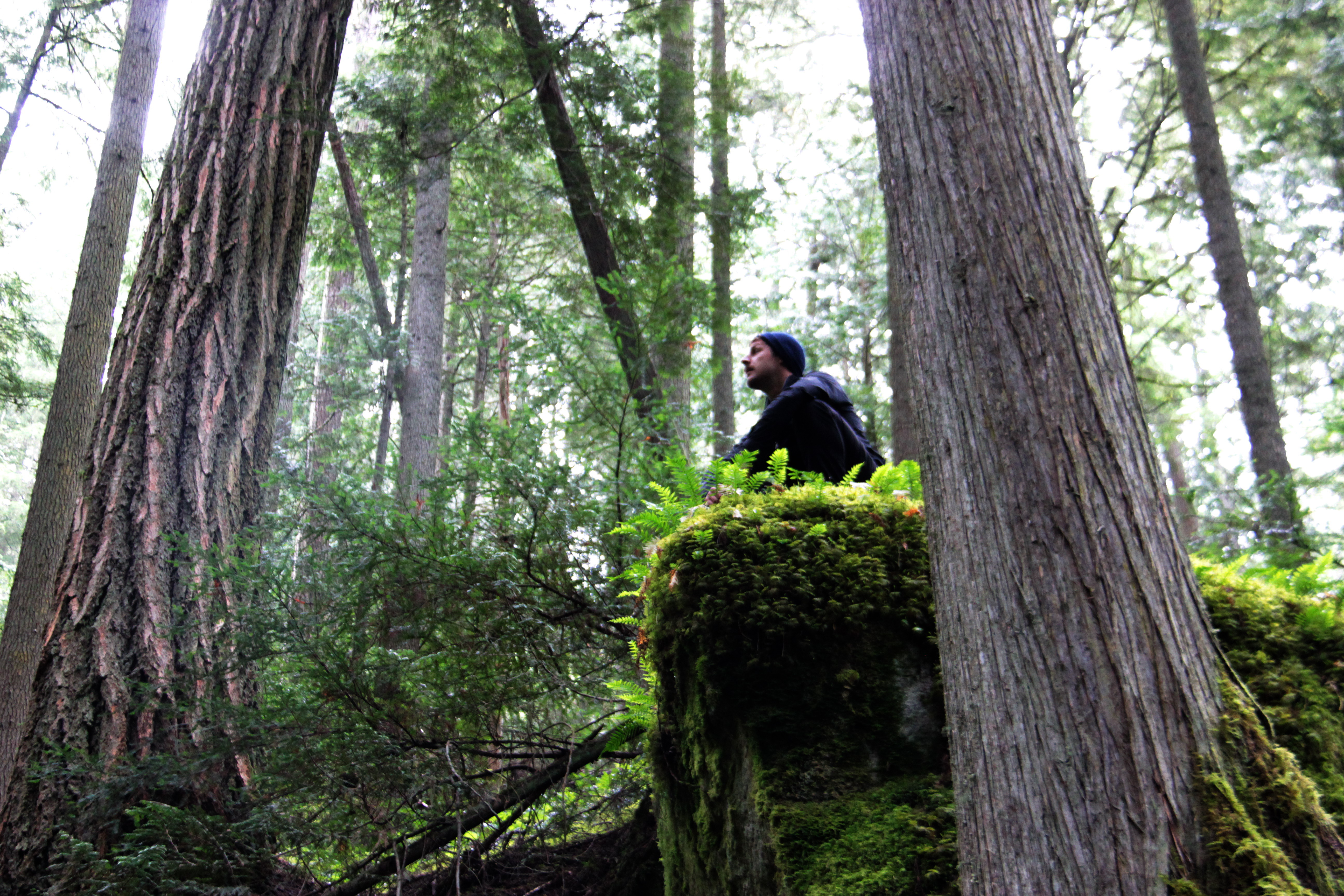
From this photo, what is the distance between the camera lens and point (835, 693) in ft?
8.68

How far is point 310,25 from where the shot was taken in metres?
6.38

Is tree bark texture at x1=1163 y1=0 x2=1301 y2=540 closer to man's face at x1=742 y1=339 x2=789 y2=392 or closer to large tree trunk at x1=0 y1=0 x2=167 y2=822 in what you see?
man's face at x1=742 y1=339 x2=789 y2=392

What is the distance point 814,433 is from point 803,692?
223 cm

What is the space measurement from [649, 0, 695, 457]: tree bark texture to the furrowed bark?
228 centimetres

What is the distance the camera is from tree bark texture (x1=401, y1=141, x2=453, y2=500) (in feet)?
40.0

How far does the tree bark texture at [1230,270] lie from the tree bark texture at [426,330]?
9857 millimetres

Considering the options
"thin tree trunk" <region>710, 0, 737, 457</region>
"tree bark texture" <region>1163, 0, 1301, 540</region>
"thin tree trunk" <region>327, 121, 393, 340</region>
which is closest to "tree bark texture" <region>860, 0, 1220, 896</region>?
"thin tree trunk" <region>710, 0, 737, 457</region>

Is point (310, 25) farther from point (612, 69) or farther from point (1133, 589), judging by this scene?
point (1133, 589)

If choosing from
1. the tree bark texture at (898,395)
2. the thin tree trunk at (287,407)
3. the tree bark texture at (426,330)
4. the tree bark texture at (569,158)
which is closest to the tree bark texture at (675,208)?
the tree bark texture at (569,158)

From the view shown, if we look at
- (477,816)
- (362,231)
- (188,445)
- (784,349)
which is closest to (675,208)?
(784,349)

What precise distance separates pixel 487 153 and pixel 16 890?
7.51 m

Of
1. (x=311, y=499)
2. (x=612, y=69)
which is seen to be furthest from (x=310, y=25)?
(x=311, y=499)

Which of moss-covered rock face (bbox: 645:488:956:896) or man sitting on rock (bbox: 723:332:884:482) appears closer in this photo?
moss-covered rock face (bbox: 645:488:956:896)

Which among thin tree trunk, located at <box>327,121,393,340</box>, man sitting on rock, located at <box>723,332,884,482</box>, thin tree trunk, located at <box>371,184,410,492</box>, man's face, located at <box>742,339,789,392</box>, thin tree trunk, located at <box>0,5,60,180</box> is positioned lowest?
man sitting on rock, located at <box>723,332,884,482</box>
